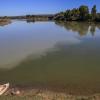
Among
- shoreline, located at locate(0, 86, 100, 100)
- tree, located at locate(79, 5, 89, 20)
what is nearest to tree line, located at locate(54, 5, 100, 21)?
tree, located at locate(79, 5, 89, 20)

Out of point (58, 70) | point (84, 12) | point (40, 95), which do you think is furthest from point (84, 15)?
point (40, 95)

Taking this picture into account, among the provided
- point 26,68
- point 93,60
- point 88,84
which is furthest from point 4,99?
point 93,60

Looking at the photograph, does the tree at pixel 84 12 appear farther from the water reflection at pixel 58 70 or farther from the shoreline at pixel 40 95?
the shoreline at pixel 40 95

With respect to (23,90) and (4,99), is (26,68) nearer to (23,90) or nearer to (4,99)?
(23,90)

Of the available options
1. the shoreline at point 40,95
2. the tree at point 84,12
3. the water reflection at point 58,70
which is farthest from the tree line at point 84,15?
the shoreline at point 40,95

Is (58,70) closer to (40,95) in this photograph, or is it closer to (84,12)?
(40,95)

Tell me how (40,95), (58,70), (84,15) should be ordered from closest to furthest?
(40,95), (58,70), (84,15)

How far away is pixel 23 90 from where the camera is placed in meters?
9.62

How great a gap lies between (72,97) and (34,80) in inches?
118

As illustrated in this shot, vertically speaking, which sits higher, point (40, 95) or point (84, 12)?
point (84, 12)

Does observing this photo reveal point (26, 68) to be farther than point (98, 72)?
Yes

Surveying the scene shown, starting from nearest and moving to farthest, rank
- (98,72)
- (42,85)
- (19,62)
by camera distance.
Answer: (42,85) → (98,72) → (19,62)

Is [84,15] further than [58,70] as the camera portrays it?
Yes

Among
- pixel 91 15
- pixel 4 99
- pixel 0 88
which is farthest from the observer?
pixel 91 15
